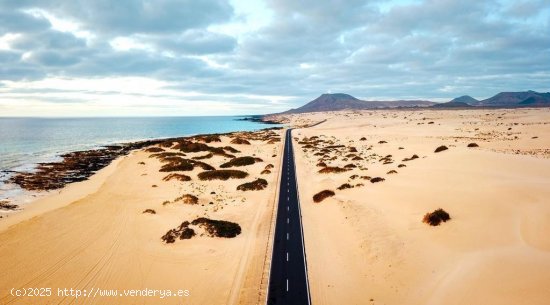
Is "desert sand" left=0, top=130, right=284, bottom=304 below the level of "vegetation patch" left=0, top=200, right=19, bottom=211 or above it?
below

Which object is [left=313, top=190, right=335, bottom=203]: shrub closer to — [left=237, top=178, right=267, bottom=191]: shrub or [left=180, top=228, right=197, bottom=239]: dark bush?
[left=237, top=178, right=267, bottom=191]: shrub

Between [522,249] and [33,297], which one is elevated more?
[522,249]

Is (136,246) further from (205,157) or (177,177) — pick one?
(205,157)

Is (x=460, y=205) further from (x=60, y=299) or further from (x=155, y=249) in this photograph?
(x=60, y=299)

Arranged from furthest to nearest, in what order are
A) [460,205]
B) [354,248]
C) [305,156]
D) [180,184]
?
[305,156] < [180,184] < [460,205] < [354,248]

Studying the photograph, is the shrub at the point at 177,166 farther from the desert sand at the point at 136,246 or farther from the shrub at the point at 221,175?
the desert sand at the point at 136,246

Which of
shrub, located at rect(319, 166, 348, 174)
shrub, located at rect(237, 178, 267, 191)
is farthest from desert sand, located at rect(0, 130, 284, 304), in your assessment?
shrub, located at rect(319, 166, 348, 174)

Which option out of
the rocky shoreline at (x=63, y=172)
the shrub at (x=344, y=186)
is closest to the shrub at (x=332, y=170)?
the shrub at (x=344, y=186)

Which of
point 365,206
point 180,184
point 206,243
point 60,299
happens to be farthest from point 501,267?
point 180,184
